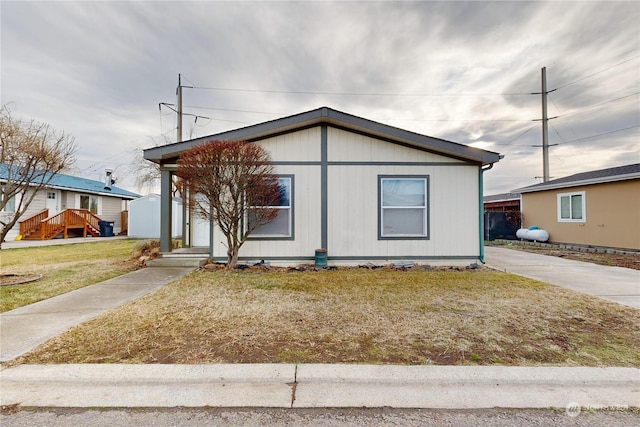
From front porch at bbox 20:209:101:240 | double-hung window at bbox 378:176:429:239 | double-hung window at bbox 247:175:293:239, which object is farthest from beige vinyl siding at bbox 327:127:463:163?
front porch at bbox 20:209:101:240

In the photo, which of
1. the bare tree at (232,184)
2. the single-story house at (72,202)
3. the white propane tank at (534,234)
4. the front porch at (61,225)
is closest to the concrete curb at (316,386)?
the bare tree at (232,184)

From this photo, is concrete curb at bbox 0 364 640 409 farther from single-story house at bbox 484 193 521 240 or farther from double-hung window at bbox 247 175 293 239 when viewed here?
single-story house at bbox 484 193 521 240

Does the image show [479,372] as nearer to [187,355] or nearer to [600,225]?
[187,355]

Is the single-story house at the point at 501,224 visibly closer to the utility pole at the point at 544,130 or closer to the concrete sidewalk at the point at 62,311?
the utility pole at the point at 544,130

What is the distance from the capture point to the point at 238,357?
9.05 feet

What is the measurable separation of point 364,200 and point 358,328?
4.47 meters

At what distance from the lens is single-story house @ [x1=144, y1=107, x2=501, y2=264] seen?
293 inches

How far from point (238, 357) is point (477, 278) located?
5.54 metres

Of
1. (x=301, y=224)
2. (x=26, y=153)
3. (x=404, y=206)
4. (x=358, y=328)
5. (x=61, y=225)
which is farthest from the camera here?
(x=61, y=225)

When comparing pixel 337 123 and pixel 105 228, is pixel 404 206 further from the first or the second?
pixel 105 228

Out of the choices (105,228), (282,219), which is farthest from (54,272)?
(105,228)

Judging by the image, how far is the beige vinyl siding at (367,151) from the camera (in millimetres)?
7508

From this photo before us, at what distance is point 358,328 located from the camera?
3461mm

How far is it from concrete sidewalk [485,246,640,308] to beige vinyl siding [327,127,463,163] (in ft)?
11.3
